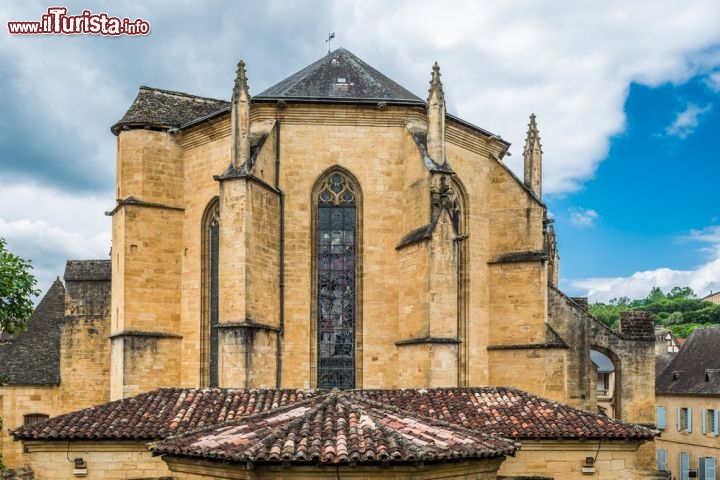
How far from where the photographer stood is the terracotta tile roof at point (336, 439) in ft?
33.8

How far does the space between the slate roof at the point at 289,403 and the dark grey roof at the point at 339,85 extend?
840cm

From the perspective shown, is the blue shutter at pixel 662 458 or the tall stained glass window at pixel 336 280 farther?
the blue shutter at pixel 662 458

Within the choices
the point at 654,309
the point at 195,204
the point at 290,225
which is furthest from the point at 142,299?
the point at 654,309

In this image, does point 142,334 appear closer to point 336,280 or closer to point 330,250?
point 336,280

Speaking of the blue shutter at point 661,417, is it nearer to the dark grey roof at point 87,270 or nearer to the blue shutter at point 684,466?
the blue shutter at point 684,466

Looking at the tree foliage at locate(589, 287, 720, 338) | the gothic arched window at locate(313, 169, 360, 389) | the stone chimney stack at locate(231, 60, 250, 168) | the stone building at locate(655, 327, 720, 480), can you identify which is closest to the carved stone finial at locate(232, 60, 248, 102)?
the stone chimney stack at locate(231, 60, 250, 168)

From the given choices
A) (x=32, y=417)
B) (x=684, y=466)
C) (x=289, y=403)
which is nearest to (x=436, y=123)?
(x=289, y=403)

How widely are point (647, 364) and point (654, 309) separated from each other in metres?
104

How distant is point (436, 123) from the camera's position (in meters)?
20.3

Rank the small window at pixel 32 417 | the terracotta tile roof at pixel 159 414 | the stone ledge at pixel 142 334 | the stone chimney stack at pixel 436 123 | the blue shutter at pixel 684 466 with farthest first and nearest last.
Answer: the blue shutter at pixel 684 466, the small window at pixel 32 417, the stone ledge at pixel 142 334, the stone chimney stack at pixel 436 123, the terracotta tile roof at pixel 159 414

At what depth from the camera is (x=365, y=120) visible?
21.5 m

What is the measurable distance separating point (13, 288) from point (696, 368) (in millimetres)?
35736

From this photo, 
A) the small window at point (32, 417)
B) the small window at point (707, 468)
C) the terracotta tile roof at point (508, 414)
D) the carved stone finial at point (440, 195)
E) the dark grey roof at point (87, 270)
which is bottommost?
the small window at point (707, 468)

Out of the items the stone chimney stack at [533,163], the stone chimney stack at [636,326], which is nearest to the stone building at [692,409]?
the stone chimney stack at [636,326]
